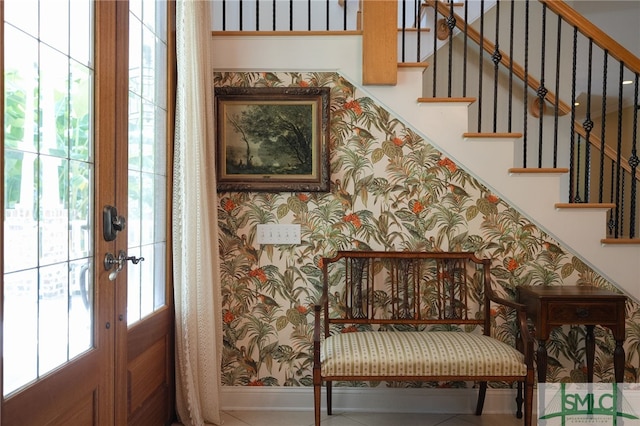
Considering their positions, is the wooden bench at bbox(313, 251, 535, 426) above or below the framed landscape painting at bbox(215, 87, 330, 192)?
below

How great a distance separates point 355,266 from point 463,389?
0.93 metres

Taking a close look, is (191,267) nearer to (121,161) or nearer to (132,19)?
(121,161)

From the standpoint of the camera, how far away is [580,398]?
2.76 meters

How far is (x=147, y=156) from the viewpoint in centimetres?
226

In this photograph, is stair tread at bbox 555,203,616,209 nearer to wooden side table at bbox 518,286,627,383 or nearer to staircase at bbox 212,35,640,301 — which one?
staircase at bbox 212,35,640,301

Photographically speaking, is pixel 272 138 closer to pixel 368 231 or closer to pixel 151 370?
Result: pixel 368 231

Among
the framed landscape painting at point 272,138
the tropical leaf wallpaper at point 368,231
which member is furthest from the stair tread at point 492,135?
the framed landscape painting at point 272,138

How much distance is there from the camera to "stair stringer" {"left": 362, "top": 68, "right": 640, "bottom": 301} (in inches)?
112

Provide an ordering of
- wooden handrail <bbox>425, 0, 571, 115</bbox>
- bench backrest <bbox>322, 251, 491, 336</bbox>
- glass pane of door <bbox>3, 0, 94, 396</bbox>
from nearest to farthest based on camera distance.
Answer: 1. glass pane of door <bbox>3, 0, 94, 396</bbox>
2. bench backrest <bbox>322, 251, 491, 336</bbox>
3. wooden handrail <bbox>425, 0, 571, 115</bbox>

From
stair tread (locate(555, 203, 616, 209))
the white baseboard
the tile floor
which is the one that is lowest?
the tile floor

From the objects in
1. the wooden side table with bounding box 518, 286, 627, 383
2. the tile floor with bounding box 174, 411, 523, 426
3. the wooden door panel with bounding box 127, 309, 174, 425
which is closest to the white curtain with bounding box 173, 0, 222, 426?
the wooden door panel with bounding box 127, 309, 174, 425

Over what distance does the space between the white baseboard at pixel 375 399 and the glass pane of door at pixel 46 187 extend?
135cm

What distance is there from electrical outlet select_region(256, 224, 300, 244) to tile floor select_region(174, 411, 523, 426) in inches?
37.7

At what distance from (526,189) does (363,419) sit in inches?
61.5
